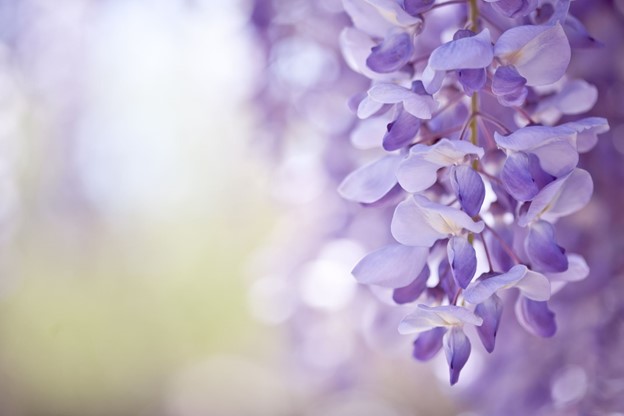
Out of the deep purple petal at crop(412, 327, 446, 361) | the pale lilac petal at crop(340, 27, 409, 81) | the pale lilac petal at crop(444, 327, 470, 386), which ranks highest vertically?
the pale lilac petal at crop(340, 27, 409, 81)

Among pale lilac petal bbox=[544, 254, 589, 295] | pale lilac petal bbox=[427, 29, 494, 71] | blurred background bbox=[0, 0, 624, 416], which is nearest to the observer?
pale lilac petal bbox=[427, 29, 494, 71]

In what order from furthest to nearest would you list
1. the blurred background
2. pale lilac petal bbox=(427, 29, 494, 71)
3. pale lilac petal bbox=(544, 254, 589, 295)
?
1. the blurred background
2. pale lilac petal bbox=(544, 254, 589, 295)
3. pale lilac petal bbox=(427, 29, 494, 71)

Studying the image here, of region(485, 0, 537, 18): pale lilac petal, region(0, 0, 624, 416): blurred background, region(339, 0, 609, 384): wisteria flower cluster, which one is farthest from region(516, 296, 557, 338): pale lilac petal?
region(0, 0, 624, 416): blurred background

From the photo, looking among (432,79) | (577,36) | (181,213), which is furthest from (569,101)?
(181,213)

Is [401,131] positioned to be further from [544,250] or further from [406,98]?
[544,250]

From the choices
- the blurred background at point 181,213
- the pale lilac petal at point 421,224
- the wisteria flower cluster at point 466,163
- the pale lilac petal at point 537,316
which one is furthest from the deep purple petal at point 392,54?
the blurred background at point 181,213

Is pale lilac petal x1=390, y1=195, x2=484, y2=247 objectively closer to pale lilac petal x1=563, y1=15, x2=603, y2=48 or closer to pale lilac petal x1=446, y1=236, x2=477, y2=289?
pale lilac petal x1=446, y1=236, x2=477, y2=289

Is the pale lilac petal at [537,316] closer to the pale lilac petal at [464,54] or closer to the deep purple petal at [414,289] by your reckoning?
the deep purple petal at [414,289]
